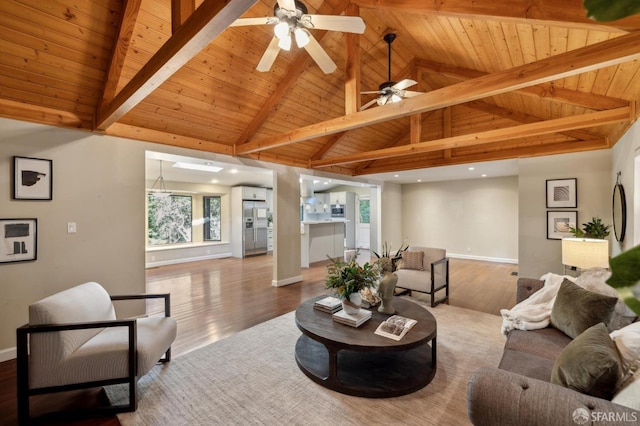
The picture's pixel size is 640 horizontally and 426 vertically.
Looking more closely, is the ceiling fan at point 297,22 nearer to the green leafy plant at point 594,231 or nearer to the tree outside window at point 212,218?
the green leafy plant at point 594,231

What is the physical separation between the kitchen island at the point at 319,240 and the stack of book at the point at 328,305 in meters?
3.67

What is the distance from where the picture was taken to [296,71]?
385cm

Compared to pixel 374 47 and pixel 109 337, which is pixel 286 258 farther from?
pixel 374 47

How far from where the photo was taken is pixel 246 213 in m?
8.52

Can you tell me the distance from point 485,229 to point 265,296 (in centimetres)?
620

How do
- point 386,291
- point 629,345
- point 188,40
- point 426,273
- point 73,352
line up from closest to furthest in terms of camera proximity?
point 629,345 → point 188,40 → point 73,352 → point 386,291 → point 426,273

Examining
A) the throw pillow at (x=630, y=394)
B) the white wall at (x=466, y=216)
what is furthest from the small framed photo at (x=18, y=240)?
the white wall at (x=466, y=216)

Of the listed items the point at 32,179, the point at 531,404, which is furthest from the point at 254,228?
the point at 531,404

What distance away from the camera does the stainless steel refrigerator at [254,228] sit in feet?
27.7

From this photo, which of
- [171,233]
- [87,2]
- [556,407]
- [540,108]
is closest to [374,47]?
[540,108]

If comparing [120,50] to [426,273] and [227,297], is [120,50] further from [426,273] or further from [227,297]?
[426,273]

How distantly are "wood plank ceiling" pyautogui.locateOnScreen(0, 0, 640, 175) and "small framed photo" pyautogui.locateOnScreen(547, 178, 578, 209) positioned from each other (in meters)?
0.56

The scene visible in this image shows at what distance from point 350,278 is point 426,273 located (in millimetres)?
2215

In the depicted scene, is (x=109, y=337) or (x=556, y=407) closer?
(x=556, y=407)
